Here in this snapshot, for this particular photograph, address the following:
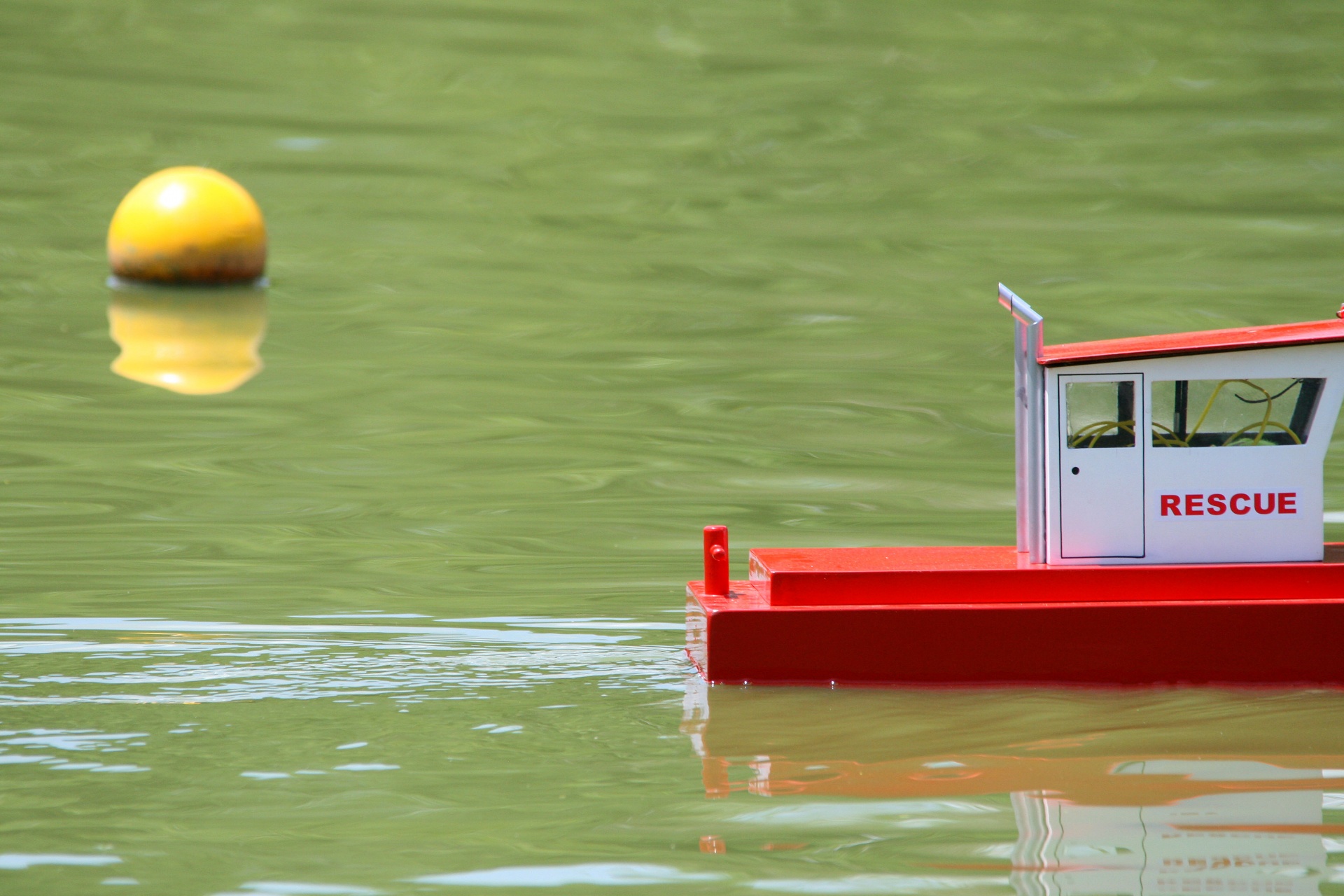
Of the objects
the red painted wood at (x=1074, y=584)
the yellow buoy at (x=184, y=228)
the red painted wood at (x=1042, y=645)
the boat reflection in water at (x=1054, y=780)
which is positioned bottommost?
the boat reflection in water at (x=1054, y=780)

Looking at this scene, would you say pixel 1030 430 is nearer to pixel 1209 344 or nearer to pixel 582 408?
pixel 1209 344

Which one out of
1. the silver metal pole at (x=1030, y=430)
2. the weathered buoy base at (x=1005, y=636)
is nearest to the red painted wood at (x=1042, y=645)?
the weathered buoy base at (x=1005, y=636)

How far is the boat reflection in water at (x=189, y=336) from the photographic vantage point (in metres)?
12.6

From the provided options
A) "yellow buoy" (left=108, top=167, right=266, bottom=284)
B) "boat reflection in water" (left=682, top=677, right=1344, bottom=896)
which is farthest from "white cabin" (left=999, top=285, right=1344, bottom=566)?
"yellow buoy" (left=108, top=167, right=266, bottom=284)

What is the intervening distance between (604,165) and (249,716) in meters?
14.4

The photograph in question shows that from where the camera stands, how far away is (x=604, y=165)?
1992 centimetres

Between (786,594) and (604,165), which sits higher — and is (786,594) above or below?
below

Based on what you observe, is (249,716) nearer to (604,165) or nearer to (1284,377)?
(1284,377)

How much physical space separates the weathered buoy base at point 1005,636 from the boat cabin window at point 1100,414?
51cm

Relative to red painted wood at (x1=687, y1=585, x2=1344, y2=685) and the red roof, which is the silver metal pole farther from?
red painted wood at (x1=687, y1=585, x2=1344, y2=685)

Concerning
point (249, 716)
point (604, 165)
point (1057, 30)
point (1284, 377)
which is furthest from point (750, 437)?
point (1057, 30)

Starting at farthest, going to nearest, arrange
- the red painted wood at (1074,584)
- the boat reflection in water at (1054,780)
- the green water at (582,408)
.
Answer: the red painted wood at (1074,584) < the green water at (582,408) < the boat reflection in water at (1054,780)

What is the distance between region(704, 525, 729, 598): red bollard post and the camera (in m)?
6.86

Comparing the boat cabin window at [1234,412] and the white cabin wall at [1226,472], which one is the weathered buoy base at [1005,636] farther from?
the boat cabin window at [1234,412]
